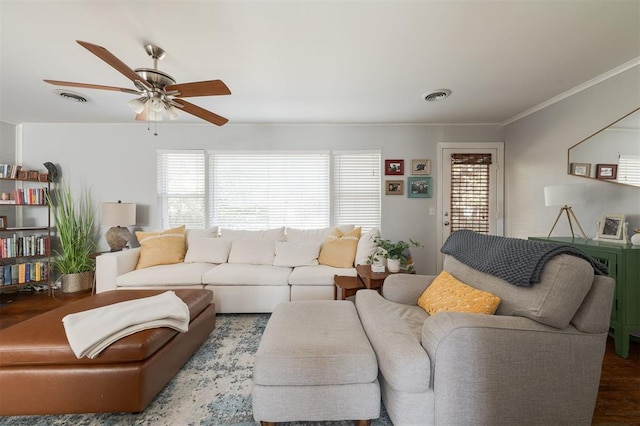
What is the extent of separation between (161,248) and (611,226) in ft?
14.9

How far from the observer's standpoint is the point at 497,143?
141 inches

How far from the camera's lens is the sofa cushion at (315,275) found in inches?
105

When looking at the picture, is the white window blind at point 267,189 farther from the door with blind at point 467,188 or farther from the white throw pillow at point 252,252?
the door with blind at point 467,188

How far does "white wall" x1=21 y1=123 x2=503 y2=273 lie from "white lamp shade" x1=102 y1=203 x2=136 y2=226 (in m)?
0.34

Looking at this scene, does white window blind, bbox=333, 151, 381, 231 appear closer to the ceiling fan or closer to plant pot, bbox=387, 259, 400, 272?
plant pot, bbox=387, 259, 400, 272

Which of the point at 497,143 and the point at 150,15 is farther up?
the point at 150,15

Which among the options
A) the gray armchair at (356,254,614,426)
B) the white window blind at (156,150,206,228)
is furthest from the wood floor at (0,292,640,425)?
the white window blind at (156,150,206,228)

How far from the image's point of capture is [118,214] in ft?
10.5

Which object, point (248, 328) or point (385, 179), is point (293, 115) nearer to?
point (385, 179)

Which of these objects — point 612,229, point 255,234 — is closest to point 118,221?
point 255,234

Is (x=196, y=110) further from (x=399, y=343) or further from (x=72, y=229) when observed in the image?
(x=72, y=229)

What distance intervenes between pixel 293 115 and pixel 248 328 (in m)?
2.60

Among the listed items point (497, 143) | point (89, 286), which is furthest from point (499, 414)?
point (89, 286)

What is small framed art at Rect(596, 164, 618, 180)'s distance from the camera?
2.20m
